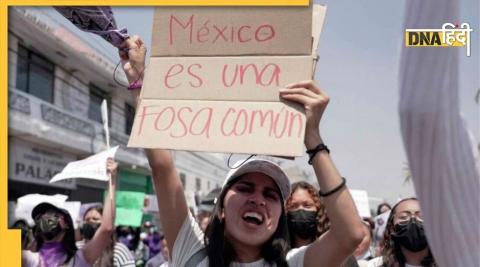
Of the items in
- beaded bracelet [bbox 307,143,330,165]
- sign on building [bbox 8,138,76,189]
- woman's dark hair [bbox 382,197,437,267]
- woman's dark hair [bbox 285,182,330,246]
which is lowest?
woman's dark hair [bbox 382,197,437,267]

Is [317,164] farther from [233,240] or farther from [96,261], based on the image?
[96,261]

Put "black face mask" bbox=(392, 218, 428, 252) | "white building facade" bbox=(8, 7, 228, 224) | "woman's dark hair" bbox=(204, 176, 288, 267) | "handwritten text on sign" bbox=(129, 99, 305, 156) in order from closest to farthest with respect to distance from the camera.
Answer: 1. "handwritten text on sign" bbox=(129, 99, 305, 156)
2. "woman's dark hair" bbox=(204, 176, 288, 267)
3. "black face mask" bbox=(392, 218, 428, 252)
4. "white building facade" bbox=(8, 7, 228, 224)

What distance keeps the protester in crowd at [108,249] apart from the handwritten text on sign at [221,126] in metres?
1.89

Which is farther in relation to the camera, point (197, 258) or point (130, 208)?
point (130, 208)

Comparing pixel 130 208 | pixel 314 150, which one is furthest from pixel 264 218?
pixel 130 208

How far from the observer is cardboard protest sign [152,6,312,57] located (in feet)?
4.57

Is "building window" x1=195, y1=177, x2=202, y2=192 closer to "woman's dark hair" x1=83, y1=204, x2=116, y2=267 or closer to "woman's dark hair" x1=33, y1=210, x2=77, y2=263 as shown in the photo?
"woman's dark hair" x1=83, y1=204, x2=116, y2=267

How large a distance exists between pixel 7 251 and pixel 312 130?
1.59 m

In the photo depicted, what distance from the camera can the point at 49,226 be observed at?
10.2 feet

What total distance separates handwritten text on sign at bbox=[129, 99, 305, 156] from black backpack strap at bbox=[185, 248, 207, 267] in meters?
0.44

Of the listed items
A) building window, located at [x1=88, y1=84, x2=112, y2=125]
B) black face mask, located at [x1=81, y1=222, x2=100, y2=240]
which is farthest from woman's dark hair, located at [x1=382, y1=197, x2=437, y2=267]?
building window, located at [x1=88, y1=84, x2=112, y2=125]

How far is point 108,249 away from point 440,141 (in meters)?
2.90

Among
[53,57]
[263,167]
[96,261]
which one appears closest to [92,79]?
[53,57]

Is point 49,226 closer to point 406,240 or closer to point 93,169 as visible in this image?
point 93,169
